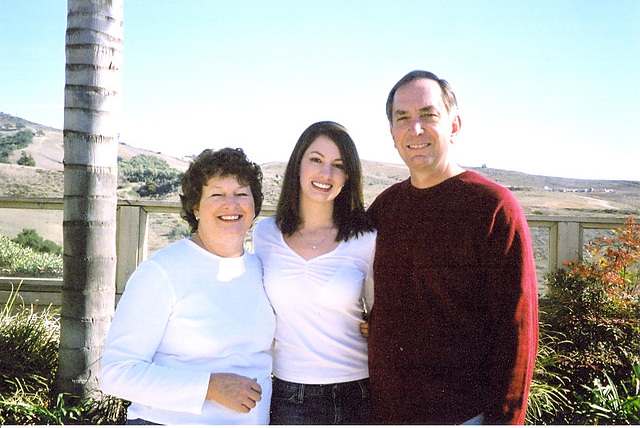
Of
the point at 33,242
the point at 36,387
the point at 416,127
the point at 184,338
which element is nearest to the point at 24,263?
the point at 33,242

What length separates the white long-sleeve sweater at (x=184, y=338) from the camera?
2.08 m

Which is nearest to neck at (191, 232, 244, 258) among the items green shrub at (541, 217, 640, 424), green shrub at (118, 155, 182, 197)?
green shrub at (541, 217, 640, 424)

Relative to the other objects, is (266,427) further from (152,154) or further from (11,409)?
(152,154)

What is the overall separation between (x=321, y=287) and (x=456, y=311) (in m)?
0.62

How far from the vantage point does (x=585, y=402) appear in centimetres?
432

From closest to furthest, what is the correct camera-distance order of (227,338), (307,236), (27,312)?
(227,338) → (307,236) → (27,312)

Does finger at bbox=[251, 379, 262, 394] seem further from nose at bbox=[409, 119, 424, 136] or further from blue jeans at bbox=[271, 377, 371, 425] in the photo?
nose at bbox=[409, 119, 424, 136]

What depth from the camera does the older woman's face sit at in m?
2.42

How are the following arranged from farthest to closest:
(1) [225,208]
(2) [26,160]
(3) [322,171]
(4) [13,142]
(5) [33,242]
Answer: (4) [13,142], (2) [26,160], (5) [33,242], (3) [322,171], (1) [225,208]

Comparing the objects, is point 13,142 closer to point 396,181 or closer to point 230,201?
point 396,181

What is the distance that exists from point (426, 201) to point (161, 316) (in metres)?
1.21

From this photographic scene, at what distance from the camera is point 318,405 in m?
2.45

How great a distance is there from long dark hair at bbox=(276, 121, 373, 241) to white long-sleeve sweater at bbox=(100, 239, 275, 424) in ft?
1.88

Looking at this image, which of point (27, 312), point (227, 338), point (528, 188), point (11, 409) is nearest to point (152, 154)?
point (528, 188)
